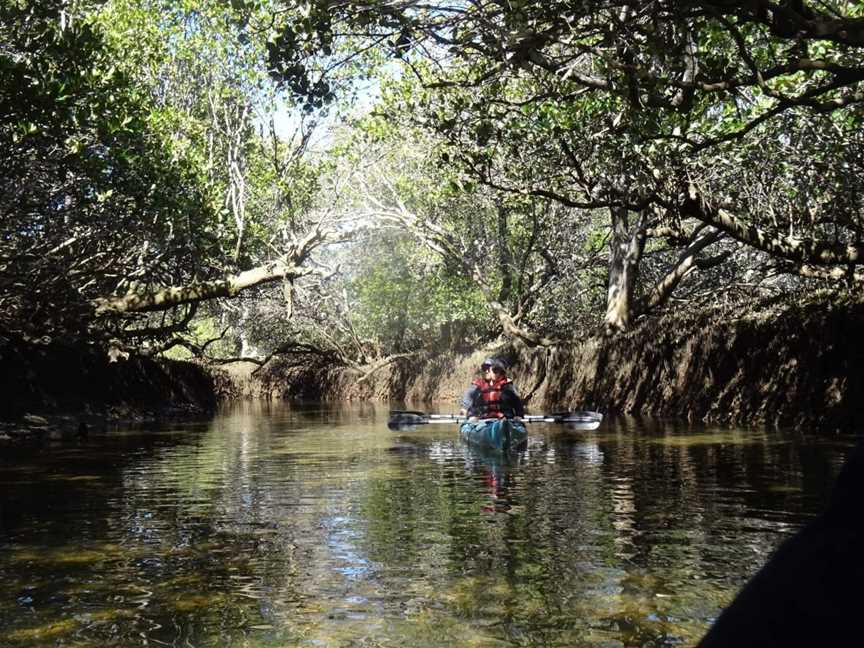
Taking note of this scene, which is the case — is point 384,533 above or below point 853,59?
below

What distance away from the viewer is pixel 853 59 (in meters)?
13.1

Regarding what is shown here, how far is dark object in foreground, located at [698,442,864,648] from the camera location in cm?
70

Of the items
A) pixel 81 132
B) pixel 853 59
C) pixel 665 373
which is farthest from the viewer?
pixel 665 373

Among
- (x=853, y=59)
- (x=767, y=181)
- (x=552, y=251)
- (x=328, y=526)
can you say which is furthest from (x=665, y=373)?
(x=328, y=526)

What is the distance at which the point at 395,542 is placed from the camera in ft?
31.2

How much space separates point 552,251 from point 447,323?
27.8ft

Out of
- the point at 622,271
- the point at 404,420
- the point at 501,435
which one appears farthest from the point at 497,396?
the point at 622,271

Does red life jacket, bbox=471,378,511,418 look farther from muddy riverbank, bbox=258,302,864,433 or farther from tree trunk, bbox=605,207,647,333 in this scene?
tree trunk, bbox=605,207,647,333

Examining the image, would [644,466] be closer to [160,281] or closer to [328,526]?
[328,526]

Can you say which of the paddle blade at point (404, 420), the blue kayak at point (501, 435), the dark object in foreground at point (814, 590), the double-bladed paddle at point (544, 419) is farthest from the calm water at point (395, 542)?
the dark object in foreground at point (814, 590)

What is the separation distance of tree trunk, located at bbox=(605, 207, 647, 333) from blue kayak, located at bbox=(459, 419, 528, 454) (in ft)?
38.4

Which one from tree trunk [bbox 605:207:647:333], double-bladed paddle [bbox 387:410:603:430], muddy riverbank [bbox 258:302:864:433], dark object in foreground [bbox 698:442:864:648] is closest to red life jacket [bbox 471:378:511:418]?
double-bladed paddle [bbox 387:410:603:430]

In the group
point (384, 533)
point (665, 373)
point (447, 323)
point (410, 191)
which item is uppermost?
point (410, 191)

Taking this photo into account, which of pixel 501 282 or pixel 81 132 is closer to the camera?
pixel 81 132
